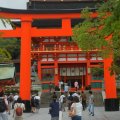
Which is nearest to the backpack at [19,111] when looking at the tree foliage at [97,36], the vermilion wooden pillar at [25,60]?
the tree foliage at [97,36]

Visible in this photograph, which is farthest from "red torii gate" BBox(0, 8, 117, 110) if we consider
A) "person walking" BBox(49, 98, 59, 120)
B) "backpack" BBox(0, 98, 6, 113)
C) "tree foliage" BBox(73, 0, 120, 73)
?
"backpack" BBox(0, 98, 6, 113)

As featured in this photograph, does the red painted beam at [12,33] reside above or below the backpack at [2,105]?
above

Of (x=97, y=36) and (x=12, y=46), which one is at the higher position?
(x=12, y=46)

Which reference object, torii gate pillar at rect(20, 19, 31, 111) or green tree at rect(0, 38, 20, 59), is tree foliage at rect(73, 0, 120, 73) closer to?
torii gate pillar at rect(20, 19, 31, 111)

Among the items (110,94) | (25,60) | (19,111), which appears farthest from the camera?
(25,60)

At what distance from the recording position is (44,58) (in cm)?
4166

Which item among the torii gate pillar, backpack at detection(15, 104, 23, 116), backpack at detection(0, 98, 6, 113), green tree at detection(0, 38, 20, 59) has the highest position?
green tree at detection(0, 38, 20, 59)

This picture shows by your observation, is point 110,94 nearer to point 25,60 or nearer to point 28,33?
point 25,60

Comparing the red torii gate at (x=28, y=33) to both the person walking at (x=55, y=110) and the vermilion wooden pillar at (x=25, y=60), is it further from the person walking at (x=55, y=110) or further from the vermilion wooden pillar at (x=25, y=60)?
the person walking at (x=55, y=110)

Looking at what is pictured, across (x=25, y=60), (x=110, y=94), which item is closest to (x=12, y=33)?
(x=25, y=60)

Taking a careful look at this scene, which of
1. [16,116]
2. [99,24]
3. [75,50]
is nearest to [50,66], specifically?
[75,50]

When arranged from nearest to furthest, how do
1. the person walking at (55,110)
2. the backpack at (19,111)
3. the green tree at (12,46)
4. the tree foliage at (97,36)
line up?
the backpack at (19,111) < the person walking at (55,110) < the tree foliage at (97,36) < the green tree at (12,46)

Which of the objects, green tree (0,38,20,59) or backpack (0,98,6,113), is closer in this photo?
backpack (0,98,6,113)

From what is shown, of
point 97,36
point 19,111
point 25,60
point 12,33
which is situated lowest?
point 19,111
